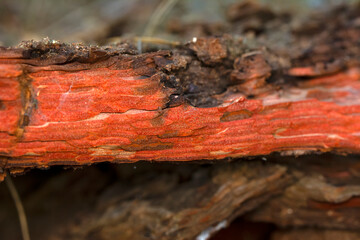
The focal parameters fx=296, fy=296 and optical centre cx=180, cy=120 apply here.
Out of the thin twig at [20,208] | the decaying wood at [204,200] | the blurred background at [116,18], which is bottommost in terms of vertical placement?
the decaying wood at [204,200]

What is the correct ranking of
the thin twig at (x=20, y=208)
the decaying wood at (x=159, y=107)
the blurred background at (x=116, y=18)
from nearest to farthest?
the decaying wood at (x=159, y=107) < the thin twig at (x=20, y=208) < the blurred background at (x=116, y=18)

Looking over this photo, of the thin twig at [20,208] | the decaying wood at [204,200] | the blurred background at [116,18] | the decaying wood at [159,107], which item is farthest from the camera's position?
the blurred background at [116,18]

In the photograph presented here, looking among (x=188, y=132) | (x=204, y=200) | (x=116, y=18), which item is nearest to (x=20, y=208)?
(x=204, y=200)

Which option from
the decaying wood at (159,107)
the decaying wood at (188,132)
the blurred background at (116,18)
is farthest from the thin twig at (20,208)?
the blurred background at (116,18)

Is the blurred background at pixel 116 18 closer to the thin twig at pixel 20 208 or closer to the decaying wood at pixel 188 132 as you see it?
the decaying wood at pixel 188 132

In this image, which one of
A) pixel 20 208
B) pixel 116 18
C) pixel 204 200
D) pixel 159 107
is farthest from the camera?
pixel 116 18

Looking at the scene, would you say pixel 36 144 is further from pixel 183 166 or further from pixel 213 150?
pixel 183 166

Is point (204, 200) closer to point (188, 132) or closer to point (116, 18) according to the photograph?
point (188, 132)
